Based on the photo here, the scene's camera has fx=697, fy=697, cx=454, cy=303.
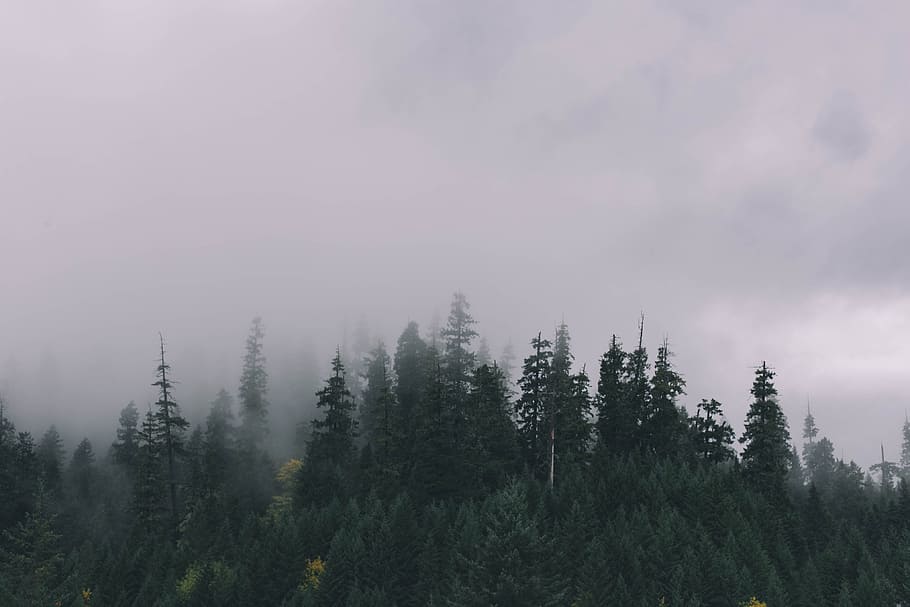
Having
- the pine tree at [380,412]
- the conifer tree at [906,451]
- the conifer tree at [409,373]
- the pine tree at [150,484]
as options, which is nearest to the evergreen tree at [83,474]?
the pine tree at [150,484]

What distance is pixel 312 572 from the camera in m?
56.7

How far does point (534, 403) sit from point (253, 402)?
39359 millimetres

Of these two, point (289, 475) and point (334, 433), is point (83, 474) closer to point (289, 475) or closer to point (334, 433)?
point (289, 475)

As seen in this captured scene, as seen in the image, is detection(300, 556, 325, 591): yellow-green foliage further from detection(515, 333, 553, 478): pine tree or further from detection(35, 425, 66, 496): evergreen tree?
detection(35, 425, 66, 496): evergreen tree

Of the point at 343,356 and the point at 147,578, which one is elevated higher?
the point at 343,356

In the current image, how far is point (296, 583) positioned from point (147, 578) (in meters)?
15.0

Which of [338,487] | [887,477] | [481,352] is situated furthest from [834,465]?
[338,487]

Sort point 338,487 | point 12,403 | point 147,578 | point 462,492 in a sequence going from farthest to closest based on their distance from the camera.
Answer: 1. point 12,403
2. point 338,487
3. point 462,492
4. point 147,578

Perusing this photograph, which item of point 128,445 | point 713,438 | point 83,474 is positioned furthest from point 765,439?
point 83,474

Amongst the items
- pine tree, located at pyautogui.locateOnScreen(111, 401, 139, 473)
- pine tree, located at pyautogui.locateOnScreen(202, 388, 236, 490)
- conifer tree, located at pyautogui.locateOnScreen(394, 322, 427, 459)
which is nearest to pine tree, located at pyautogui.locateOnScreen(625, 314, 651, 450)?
conifer tree, located at pyautogui.locateOnScreen(394, 322, 427, 459)

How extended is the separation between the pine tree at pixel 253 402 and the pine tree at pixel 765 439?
183 ft

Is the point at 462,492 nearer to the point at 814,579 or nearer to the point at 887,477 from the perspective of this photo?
the point at 814,579

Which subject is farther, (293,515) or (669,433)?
(669,433)

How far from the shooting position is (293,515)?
68.0 metres
